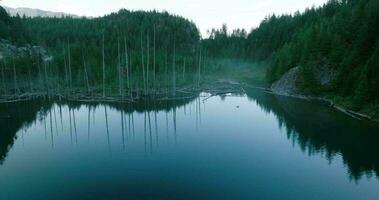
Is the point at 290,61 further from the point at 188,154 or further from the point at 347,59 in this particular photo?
the point at 188,154

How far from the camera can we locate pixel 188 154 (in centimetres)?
4812

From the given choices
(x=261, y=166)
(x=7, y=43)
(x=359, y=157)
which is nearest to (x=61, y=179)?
(x=261, y=166)

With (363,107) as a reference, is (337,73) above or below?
above

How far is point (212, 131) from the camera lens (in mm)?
61469

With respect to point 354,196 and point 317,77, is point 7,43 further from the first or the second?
point 354,196

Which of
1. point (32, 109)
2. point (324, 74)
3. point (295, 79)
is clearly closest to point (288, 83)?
point (295, 79)

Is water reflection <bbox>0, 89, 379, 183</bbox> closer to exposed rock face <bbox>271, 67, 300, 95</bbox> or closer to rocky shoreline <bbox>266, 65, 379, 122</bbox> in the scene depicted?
rocky shoreline <bbox>266, 65, 379, 122</bbox>

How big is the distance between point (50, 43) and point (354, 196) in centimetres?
19080

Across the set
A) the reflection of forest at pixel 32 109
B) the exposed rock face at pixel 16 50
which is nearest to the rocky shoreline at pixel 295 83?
the reflection of forest at pixel 32 109

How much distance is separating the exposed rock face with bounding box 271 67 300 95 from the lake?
20.4m

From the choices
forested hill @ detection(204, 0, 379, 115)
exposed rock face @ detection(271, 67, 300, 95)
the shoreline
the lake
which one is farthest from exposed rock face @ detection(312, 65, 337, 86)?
the lake

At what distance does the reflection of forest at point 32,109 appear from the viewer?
64125 millimetres

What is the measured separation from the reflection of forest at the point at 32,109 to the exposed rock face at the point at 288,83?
28.0 meters

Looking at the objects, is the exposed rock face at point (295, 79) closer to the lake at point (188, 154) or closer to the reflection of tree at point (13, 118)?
the lake at point (188, 154)
